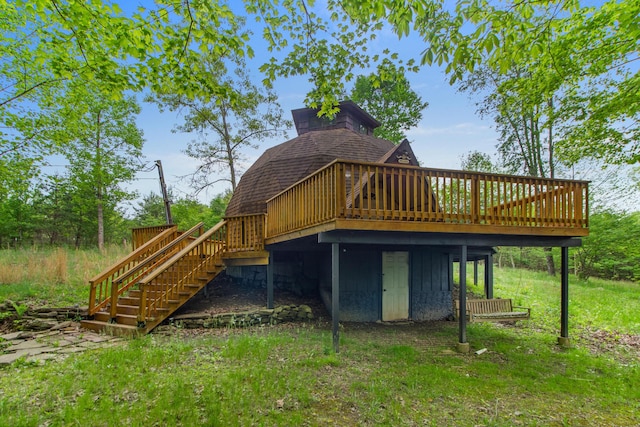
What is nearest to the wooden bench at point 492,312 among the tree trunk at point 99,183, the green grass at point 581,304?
the green grass at point 581,304

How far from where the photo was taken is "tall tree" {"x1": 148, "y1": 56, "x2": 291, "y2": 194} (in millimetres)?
19703

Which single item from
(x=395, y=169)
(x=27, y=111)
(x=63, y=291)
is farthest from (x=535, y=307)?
(x=27, y=111)

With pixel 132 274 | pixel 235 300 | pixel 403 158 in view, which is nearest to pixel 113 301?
pixel 132 274

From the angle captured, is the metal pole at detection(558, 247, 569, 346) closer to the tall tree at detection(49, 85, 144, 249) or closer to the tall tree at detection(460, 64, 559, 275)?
the tall tree at detection(460, 64, 559, 275)

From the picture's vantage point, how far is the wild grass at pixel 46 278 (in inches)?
316

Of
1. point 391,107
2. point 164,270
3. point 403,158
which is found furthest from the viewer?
point 391,107

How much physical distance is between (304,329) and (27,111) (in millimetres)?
10383

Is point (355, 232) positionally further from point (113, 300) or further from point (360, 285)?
point (113, 300)

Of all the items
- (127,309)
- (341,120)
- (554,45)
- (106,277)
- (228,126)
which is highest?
(228,126)

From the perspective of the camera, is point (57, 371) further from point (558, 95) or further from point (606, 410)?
point (558, 95)

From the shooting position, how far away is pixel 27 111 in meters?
9.80

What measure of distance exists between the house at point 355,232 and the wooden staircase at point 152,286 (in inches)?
1.5

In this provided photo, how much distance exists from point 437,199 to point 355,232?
5.54ft

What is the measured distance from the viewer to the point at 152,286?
816cm
